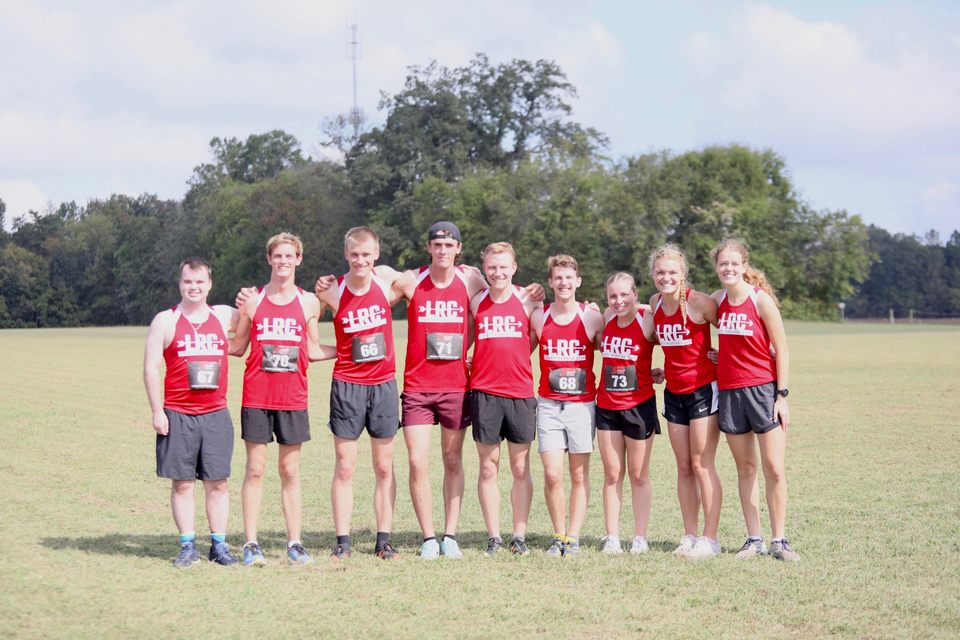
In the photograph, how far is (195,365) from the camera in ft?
21.6

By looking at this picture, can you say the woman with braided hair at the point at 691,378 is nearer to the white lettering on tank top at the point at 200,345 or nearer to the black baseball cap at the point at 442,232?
the black baseball cap at the point at 442,232

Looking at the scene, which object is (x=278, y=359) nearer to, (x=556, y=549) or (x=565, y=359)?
(x=565, y=359)

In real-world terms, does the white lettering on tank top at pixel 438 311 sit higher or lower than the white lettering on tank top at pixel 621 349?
higher

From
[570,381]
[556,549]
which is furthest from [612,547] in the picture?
[570,381]

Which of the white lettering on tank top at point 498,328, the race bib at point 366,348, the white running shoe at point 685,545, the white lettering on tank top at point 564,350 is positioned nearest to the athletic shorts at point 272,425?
the race bib at point 366,348

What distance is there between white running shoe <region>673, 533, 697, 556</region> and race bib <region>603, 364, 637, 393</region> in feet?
3.32

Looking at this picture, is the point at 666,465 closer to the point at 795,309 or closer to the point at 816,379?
the point at 816,379

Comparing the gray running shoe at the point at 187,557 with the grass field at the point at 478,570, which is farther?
the gray running shoe at the point at 187,557

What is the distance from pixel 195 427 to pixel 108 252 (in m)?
74.0

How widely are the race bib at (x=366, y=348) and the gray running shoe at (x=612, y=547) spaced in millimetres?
1908

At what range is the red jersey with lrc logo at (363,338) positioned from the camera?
6.69 metres

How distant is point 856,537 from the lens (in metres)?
7.28

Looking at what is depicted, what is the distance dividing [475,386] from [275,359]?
4.19 feet

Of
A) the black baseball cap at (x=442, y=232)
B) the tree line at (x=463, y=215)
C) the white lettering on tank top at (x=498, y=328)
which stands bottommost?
the white lettering on tank top at (x=498, y=328)
